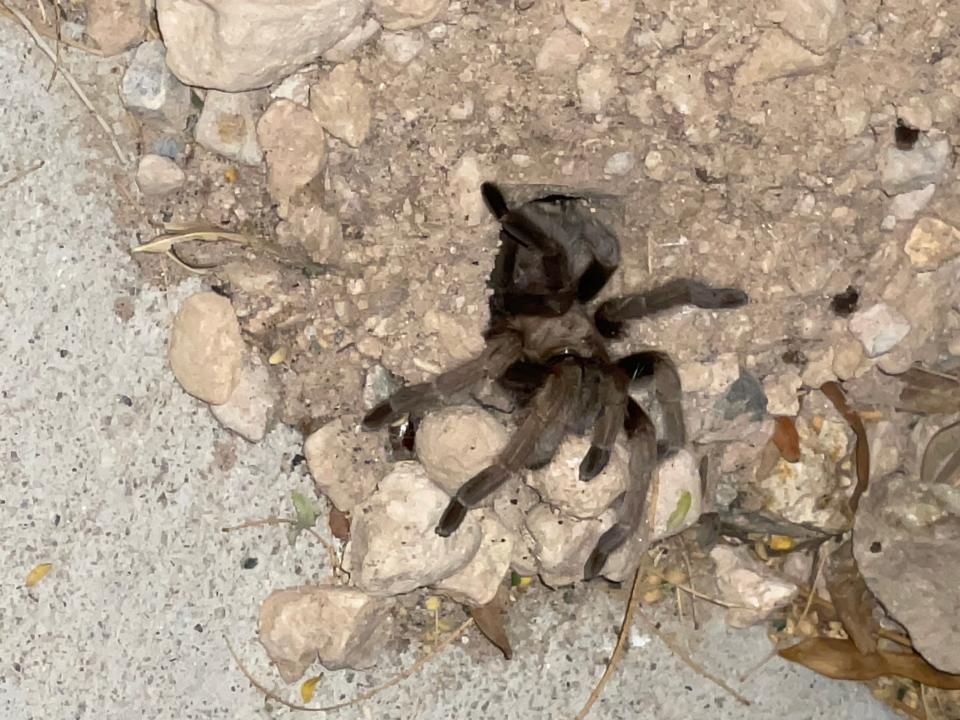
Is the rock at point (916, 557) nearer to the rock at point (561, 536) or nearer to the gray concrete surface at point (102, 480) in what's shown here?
the rock at point (561, 536)

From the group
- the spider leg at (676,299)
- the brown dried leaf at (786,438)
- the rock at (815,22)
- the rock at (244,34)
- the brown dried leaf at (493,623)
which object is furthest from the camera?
the brown dried leaf at (786,438)

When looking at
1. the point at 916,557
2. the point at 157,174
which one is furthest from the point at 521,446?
the point at 916,557

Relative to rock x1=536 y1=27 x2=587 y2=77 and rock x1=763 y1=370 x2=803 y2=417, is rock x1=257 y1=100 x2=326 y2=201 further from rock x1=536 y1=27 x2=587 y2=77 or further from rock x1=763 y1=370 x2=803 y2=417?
rock x1=763 y1=370 x2=803 y2=417

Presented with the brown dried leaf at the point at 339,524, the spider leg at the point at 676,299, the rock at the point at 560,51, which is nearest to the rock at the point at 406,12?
the rock at the point at 560,51

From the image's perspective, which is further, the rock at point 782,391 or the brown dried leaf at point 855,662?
the brown dried leaf at point 855,662

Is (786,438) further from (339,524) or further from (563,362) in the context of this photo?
(339,524)

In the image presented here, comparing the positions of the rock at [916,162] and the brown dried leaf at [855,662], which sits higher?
the rock at [916,162]

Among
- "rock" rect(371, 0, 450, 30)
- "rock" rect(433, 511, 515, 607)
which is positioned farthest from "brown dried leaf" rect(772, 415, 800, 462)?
"rock" rect(371, 0, 450, 30)

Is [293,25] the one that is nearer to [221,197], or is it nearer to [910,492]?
[221,197]

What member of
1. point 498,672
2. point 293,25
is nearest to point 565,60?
point 293,25
